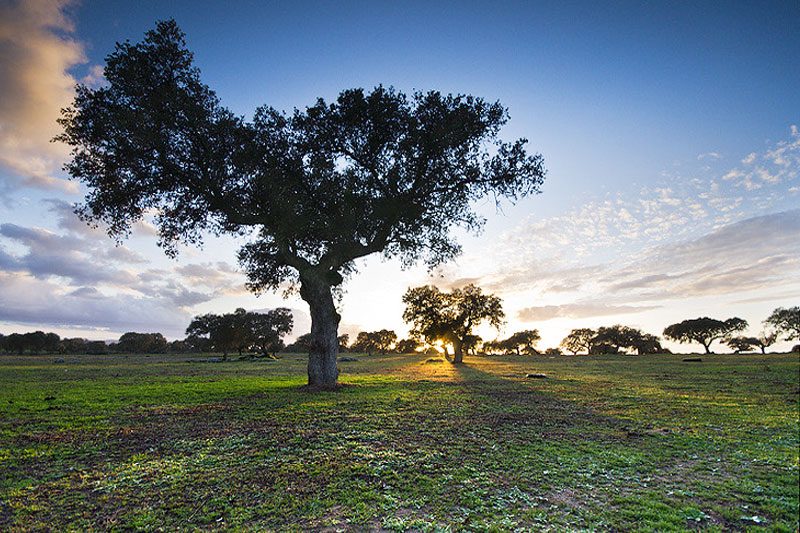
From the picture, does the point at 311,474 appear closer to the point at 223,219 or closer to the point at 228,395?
the point at 228,395

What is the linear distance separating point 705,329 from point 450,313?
8695 centimetres

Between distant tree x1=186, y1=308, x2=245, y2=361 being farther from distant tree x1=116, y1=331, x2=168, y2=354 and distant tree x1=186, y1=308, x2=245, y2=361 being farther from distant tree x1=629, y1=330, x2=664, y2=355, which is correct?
distant tree x1=629, y1=330, x2=664, y2=355

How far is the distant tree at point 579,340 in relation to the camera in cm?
12731

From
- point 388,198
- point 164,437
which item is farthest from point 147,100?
point 164,437

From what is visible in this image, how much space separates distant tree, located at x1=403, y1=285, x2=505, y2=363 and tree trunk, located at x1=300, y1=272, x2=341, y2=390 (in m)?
37.2

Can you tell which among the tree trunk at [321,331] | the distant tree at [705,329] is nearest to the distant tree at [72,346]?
the tree trunk at [321,331]

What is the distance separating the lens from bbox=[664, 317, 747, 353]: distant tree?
10250 centimetres

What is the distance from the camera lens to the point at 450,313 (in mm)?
59781

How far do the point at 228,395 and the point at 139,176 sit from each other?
45.9 ft

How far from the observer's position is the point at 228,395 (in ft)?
66.5

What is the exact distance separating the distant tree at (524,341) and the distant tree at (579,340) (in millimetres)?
10497

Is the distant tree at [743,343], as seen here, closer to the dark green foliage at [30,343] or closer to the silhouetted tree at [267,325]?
the silhouetted tree at [267,325]

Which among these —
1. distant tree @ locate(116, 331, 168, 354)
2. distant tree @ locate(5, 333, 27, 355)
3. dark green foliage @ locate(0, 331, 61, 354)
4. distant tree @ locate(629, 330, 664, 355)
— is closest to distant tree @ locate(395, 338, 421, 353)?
distant tree @ locate(629, 330, 664, 355)

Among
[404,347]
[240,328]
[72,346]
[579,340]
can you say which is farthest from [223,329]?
[579,340]
